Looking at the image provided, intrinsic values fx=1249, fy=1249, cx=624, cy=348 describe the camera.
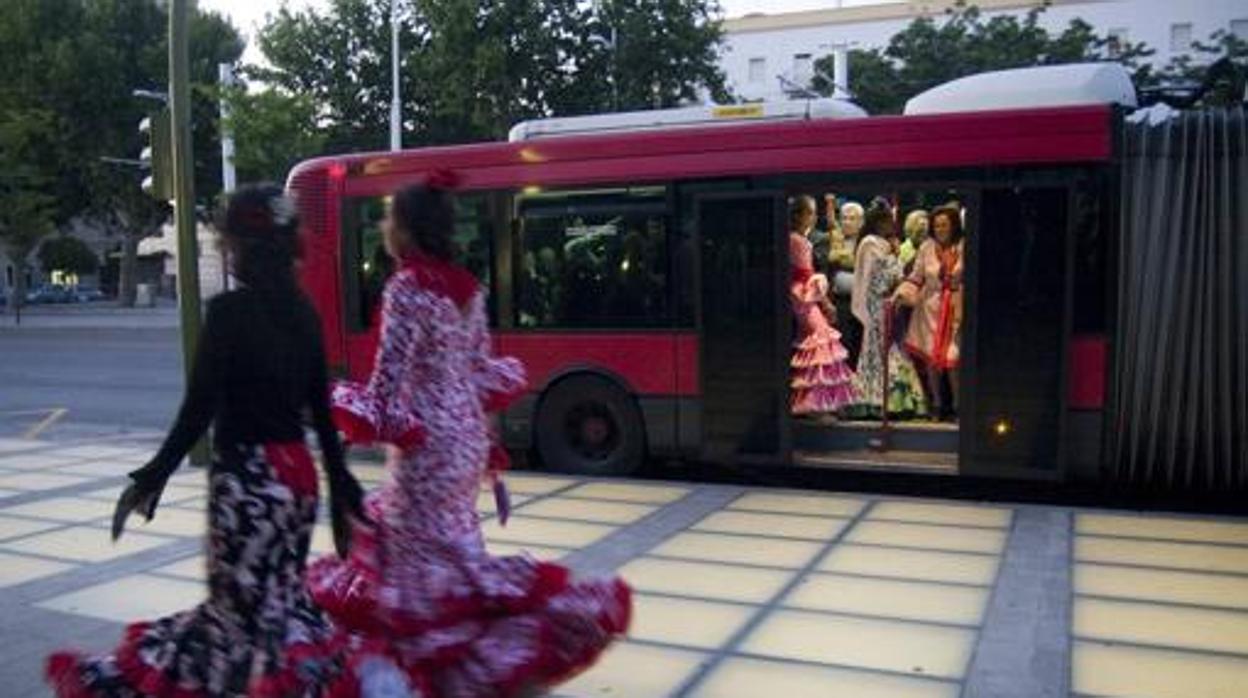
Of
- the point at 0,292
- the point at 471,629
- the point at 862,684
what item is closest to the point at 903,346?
the point at 862,684

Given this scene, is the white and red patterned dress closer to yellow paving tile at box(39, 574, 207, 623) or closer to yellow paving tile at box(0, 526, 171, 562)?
yellow paving tile at box(39, 574, 207, 623)

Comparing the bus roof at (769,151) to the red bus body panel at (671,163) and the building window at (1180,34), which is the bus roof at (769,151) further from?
the building window at (1180,34)

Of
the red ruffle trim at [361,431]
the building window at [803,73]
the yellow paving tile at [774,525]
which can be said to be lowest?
the yellow paving tile at [774,525]

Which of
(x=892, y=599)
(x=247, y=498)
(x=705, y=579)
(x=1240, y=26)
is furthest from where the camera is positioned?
(x=1240, y=26)

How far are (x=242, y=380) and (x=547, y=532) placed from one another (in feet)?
12.6

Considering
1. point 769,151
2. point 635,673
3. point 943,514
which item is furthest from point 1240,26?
point 635,673

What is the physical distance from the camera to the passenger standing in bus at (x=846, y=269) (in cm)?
990

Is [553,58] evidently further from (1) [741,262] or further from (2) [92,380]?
(1) [741,262]

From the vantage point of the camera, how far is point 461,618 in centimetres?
396

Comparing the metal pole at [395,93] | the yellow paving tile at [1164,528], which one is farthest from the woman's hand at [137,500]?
the metal pole at [395,93]

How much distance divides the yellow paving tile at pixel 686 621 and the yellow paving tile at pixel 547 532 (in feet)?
4.04

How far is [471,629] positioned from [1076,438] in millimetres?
Answer: 5492

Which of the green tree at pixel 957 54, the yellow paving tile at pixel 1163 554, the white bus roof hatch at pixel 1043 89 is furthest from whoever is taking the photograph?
the green tree at pixel 957 54

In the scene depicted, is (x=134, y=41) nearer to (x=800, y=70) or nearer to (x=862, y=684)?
(x=800, y=70)
